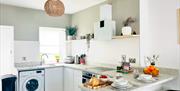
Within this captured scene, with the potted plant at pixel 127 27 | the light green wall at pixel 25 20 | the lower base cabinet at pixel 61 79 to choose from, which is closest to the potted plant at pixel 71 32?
the light green wall at pixel 25 20

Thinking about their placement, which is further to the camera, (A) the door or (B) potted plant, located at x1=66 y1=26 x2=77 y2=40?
(B) potted plant, located at x1=66 y1=26 x2=77 y2=40

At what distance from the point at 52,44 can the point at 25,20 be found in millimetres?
1093

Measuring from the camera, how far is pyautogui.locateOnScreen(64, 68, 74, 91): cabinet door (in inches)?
153

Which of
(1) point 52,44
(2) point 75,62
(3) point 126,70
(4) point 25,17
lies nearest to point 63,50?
(1) point 52,44

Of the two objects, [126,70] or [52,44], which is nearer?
[126,70]

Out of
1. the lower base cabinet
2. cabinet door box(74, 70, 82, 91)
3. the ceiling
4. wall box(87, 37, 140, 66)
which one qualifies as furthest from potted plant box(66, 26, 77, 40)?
cabinet door box(74, 70, 82, 91)

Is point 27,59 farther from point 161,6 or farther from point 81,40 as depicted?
point 161,6

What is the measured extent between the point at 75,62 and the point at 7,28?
6.55ft

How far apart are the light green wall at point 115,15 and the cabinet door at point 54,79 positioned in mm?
1339

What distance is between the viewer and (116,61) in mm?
3438

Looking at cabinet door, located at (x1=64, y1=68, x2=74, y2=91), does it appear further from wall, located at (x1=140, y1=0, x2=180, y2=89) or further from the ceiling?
wall, located at (x1=140, y1=0, x2=180, y2=89)

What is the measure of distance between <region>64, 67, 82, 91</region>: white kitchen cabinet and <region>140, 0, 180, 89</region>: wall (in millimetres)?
1553

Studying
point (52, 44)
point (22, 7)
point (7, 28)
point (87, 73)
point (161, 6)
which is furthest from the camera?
point (52, 44)

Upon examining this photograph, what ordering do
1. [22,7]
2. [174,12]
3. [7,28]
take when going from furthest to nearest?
[22,7] < [7,28] < [174,12]
